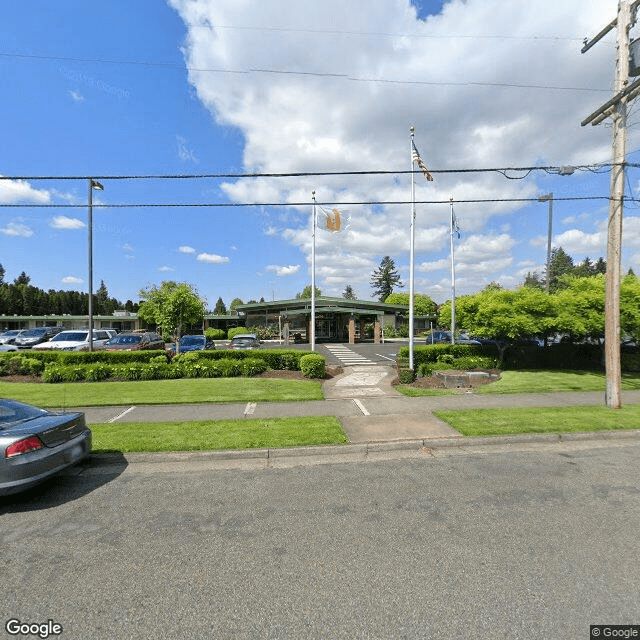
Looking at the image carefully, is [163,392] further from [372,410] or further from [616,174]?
[616,174]

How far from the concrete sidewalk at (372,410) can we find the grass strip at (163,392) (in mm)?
558

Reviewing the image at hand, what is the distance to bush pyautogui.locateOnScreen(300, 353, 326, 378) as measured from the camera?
13.8 meters

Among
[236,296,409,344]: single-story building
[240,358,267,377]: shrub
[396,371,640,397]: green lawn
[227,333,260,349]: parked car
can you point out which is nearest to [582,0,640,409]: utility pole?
[396,371,640,397]: green lawn

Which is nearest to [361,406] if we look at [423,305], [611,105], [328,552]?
[328,552]

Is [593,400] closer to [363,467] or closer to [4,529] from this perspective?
[363,467]

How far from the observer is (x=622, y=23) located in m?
8.21

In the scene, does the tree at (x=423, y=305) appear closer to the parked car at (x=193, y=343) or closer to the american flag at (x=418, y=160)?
the parked car at (x=193, y=343)

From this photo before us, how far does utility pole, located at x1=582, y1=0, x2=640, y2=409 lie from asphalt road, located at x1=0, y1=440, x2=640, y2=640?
164 inches

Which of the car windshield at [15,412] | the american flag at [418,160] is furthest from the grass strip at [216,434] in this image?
the american flag at [418,160]

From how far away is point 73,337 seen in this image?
21.7 meters

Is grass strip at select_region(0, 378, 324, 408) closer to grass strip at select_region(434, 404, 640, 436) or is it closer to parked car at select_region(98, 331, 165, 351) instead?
grass strip at select_region(434, 404, 640, 436)

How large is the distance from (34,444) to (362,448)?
4.73 meters

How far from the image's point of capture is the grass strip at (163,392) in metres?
9.94

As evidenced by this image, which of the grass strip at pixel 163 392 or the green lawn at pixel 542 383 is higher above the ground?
the green lawn at pixel 542 383
